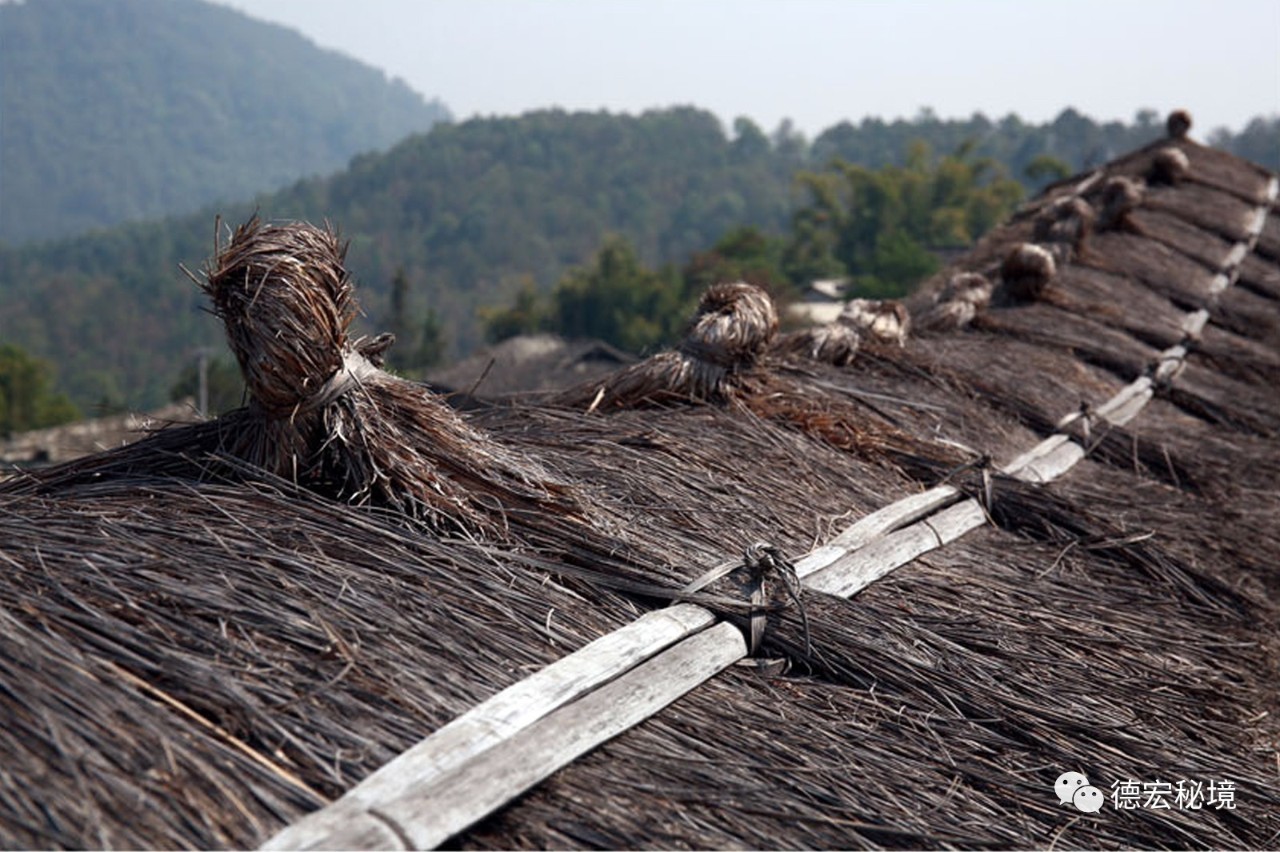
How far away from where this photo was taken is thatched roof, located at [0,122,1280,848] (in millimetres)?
1571

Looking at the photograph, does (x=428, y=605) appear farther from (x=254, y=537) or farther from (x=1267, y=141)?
(x=1267, y=141)

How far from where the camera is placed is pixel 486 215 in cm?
8000

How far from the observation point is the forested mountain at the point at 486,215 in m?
64.6

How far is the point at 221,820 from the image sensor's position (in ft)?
4.68

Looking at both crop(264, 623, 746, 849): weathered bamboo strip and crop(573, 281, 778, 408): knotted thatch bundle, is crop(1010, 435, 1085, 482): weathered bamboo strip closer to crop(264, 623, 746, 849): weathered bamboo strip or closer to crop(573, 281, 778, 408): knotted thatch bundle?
crop(573, 281, 778, 408): knotted thatch bundle

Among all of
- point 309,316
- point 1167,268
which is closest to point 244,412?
point 309,316

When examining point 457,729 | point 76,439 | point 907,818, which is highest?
point 457,729

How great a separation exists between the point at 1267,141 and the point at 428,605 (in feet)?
250

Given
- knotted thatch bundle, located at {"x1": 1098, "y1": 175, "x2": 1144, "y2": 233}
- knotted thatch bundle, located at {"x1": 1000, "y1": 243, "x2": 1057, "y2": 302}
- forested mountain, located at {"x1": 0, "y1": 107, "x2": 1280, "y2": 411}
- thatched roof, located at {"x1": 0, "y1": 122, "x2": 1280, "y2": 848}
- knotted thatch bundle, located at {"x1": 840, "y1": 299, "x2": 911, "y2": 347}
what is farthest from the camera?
forested mountain, located at {"x1": 0, "y1": 107, "x2": 1280, "y2": 411}

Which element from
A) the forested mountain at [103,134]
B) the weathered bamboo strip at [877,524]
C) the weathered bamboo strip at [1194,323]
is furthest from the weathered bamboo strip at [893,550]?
the forested mountain at [103,134]

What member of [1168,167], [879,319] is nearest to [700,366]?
[879,319]

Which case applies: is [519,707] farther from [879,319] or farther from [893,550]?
[879,319]

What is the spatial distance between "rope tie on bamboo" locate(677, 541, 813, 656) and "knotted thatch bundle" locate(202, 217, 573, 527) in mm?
300

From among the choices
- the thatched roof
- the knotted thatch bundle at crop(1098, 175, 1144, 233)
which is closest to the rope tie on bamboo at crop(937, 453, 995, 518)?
the thatched roof
